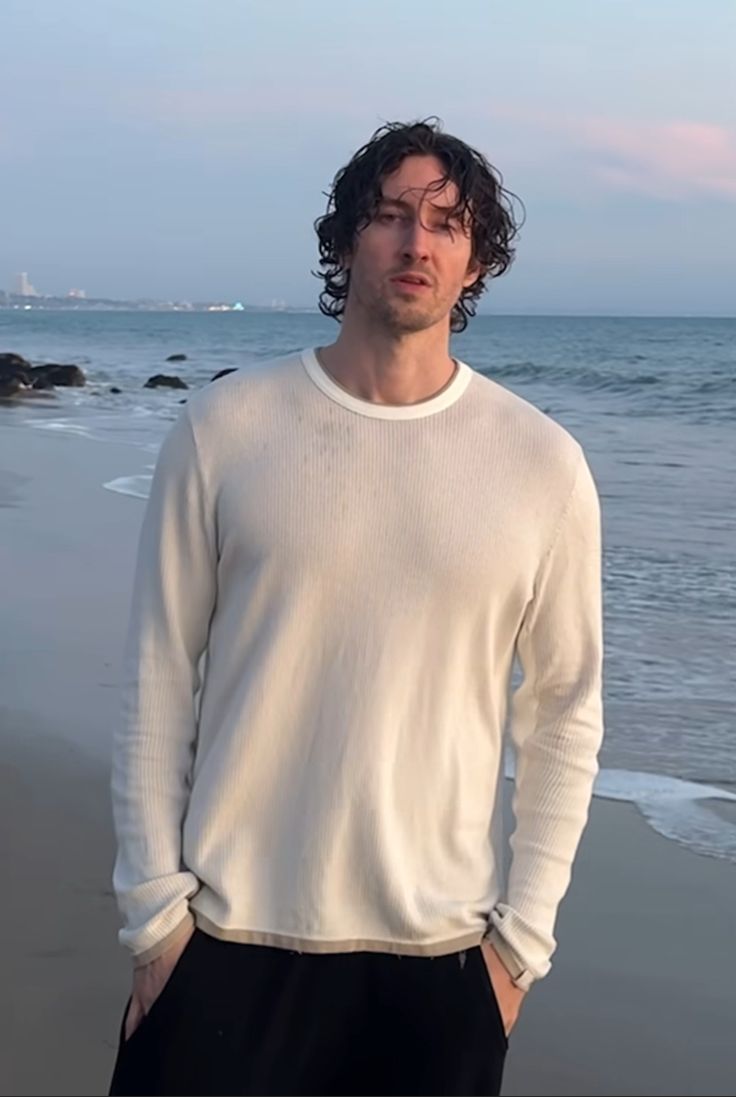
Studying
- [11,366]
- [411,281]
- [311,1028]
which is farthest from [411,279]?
[11,366]

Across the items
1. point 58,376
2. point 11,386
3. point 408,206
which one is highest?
point 408,206

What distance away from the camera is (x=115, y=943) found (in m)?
4.05

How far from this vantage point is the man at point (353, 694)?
2240mm

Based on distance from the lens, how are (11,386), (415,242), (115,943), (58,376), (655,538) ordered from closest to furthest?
1. (415,242)
2. (115,943)
3. (655,538)
4. (11,386)
5. (58,376)

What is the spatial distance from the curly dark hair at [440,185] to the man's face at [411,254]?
0.05 ft

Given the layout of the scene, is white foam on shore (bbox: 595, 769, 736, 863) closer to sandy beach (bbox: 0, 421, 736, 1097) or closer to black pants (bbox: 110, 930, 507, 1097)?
sandy beach (bbox: 0, 421, 736, 1097)

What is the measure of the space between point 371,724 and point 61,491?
1053cm

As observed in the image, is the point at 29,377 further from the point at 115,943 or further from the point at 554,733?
the point at 554,733

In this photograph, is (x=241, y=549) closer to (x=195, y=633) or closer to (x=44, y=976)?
(x=195, y=633)

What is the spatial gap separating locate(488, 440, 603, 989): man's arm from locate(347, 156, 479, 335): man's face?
38 centimetres

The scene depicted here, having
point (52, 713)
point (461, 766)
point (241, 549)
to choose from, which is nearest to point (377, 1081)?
point (461, 766)

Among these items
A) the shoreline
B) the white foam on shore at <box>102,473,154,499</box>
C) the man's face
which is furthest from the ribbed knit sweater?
the white foam on shore at <box>102,473,154,499</box>

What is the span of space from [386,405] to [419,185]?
0.38 m

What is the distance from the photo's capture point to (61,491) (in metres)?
12.4
